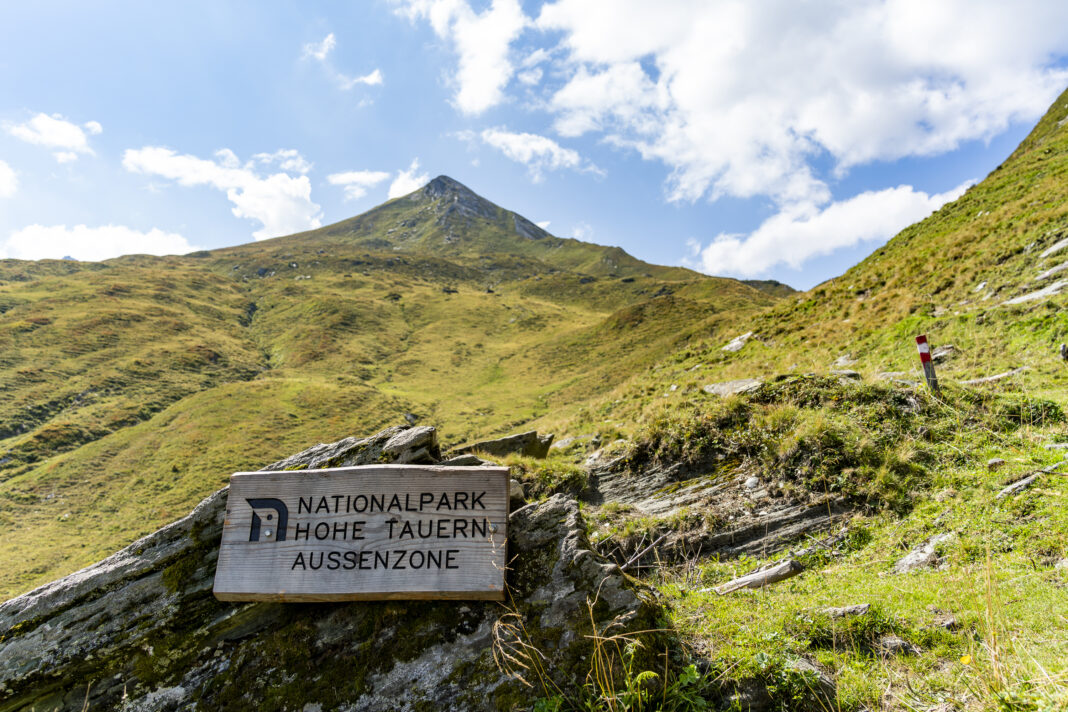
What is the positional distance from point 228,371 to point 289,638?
90653mm

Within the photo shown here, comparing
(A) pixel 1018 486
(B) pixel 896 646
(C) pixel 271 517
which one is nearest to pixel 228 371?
(C) pixel 271 517

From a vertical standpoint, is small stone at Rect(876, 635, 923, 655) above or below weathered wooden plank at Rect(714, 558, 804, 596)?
above

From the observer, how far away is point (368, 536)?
461 cm

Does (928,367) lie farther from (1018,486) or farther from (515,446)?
(515,446)

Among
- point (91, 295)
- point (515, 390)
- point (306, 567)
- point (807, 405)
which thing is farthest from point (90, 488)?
point (91, 295)

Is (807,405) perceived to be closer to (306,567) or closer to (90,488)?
(306,567)

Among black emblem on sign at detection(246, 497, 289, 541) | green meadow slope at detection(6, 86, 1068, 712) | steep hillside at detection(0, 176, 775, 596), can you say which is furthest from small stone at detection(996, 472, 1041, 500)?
steep hillside at detection(0, 176, 775, 596)

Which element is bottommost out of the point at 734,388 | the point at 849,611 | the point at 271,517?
the point at 849,611

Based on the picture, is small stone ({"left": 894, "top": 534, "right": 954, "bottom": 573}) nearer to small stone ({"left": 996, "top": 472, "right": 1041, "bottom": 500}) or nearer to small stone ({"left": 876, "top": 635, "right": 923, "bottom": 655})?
small stone ({"left": 996, "top": 472, "right": 1041, "bottom": 500})

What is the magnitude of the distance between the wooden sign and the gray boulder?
6.60 metres

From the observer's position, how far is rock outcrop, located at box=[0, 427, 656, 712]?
409cm

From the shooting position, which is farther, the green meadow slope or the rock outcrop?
the rock outcrop

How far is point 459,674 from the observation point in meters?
4.08

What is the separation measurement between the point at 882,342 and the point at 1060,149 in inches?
964
